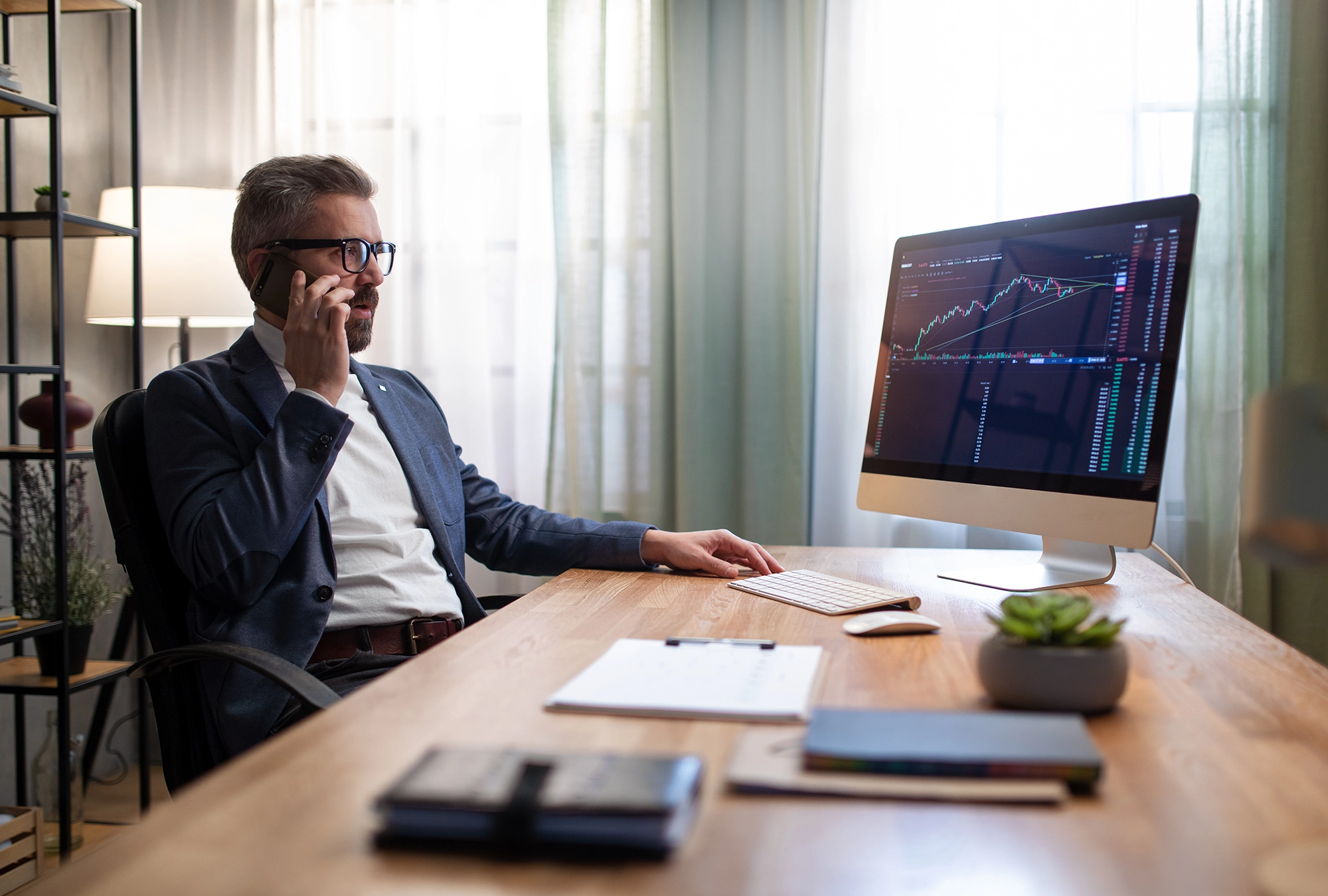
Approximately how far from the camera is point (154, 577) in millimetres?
1323

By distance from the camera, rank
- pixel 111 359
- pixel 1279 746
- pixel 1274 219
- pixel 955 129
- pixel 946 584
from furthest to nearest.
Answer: pixel 111 359
pixel 955 129
pixel 1274 219
pixel 946 584
pixel 1279 746

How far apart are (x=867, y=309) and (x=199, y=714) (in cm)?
191

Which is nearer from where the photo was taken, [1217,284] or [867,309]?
[1217,284]

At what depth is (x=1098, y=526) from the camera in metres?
1.33

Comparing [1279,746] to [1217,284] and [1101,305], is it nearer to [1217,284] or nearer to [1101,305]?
[1101,305]

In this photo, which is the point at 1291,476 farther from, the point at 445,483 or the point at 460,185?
the point at 460,185

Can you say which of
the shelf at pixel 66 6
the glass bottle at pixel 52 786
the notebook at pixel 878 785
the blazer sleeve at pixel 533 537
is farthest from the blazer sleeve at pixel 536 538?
the shelf at pixel 66 6

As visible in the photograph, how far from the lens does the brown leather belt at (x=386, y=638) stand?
1464 millimetres

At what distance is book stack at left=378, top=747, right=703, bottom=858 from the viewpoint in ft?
1.91

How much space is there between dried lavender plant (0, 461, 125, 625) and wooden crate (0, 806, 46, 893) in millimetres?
432

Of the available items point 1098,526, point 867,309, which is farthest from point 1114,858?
point 867,309

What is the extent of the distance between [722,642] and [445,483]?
0.82m

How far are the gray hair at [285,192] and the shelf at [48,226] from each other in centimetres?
75

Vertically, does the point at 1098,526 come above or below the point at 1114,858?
above
